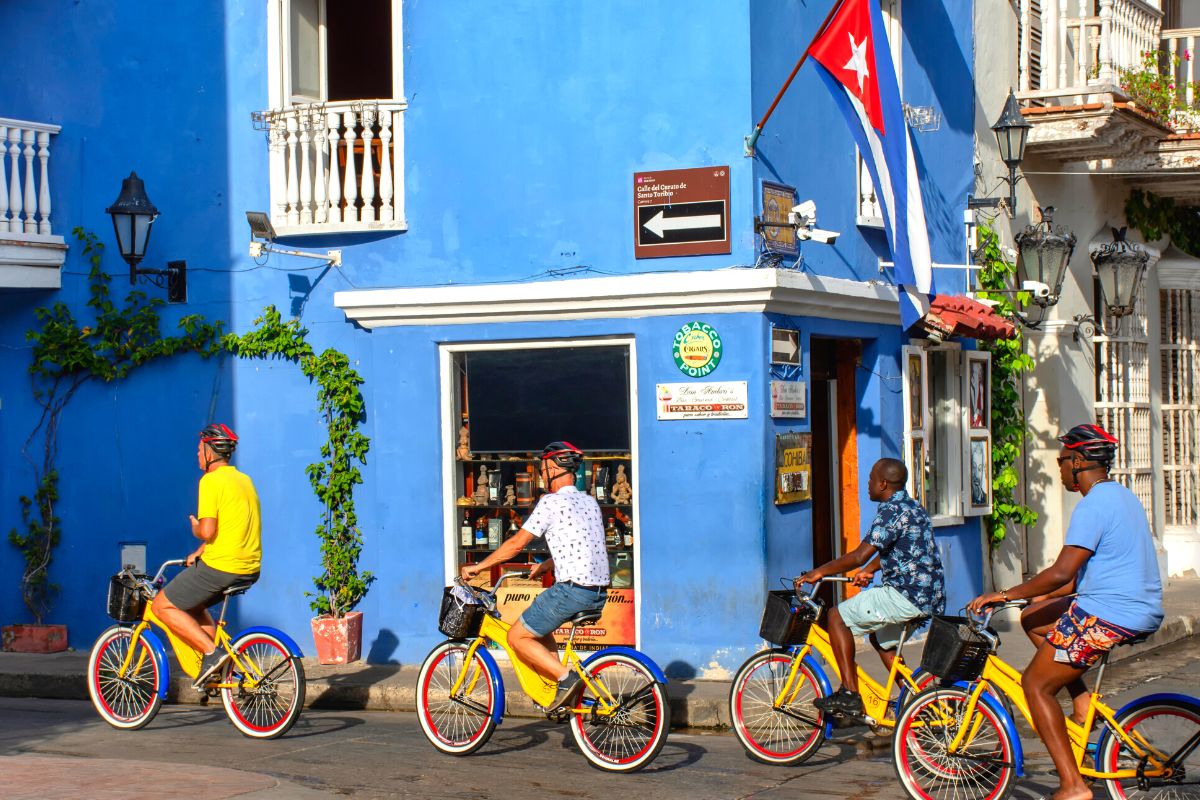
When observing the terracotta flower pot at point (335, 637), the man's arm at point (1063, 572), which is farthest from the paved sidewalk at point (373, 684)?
the man's arm at point (1063, 572)

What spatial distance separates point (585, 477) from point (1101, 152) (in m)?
6.72

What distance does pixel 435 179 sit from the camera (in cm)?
1217

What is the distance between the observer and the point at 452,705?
29.2 ft

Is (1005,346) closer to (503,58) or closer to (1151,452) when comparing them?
(1151,452)

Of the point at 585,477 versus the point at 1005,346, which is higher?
the point at 1005,346

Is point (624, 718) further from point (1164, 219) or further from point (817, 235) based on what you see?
point (1164, 219)

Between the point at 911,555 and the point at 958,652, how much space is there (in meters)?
1.31

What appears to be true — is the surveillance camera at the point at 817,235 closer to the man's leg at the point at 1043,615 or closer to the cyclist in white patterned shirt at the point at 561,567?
the cyclist in white patterned shirt at the point at 561,567

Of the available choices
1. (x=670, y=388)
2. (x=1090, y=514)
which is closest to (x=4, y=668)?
(x=670, y=388)

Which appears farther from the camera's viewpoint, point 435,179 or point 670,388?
point 435,179

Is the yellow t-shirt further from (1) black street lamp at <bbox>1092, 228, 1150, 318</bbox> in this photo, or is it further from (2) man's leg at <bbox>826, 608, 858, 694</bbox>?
(1) black street lamp at <bbox>1092, 228, 1150, 318</bbox>

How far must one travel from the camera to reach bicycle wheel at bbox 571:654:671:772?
326 inches

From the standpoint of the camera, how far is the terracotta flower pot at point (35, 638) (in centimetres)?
1323

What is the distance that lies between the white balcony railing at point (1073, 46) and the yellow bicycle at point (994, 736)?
8.83 metres
